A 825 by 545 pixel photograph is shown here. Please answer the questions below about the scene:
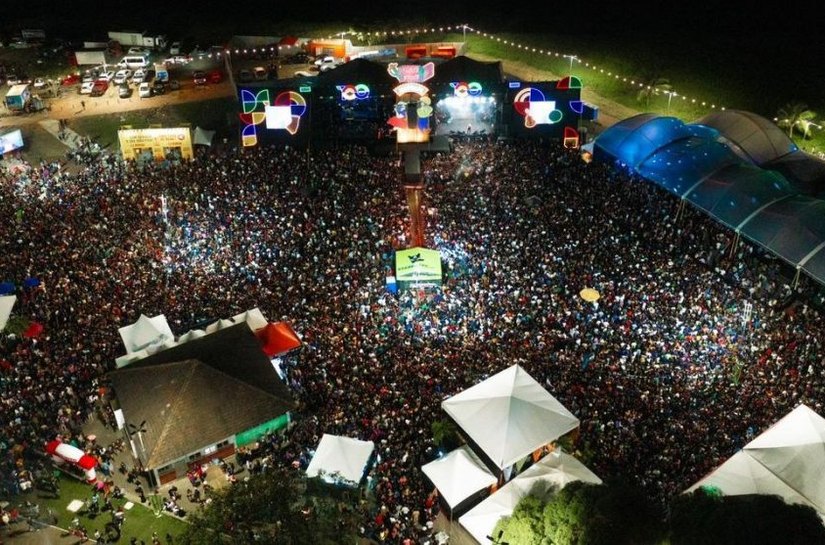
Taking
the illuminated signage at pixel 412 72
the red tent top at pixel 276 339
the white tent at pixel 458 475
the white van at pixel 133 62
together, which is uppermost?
the illuminated signage at pixel 412 72

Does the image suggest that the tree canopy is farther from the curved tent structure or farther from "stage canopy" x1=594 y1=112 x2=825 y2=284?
the curved tent structure

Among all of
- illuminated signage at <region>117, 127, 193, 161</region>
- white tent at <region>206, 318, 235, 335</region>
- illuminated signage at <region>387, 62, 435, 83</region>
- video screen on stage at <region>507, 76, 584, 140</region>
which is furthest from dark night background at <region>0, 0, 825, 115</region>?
white tent at <region>206, 318, 235, 335</region>

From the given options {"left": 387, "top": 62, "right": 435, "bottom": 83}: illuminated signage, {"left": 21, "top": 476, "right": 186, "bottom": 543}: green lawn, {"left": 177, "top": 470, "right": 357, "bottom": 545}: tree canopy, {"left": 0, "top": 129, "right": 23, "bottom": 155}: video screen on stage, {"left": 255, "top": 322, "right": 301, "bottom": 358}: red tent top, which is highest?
{"left": 387, "top": 62, "right": 435, "bottom": 83}: illuminated signage

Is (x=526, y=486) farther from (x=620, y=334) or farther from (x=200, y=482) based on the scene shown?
(x=200, y=482)

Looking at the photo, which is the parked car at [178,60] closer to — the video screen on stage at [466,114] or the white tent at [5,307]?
the video screen on stage at [466,114]

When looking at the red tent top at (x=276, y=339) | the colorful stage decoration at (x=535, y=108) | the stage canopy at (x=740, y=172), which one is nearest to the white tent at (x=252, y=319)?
the red tent top at (x=276, y=339)

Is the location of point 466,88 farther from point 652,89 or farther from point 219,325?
point 219,325
